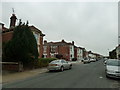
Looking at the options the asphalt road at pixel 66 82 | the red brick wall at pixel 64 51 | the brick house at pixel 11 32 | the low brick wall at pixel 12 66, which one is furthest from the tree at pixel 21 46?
the red brick wall at pixel 64 51

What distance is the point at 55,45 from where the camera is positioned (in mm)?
60531

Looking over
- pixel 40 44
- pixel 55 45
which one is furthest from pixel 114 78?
pixel 55 45

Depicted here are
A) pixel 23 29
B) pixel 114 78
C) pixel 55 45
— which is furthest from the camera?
pixel 55 45

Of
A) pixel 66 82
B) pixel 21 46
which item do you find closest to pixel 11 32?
pixel 21 46

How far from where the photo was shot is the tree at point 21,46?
16.1 metres

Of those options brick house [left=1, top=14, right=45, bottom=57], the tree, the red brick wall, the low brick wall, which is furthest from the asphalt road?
the red brick wall

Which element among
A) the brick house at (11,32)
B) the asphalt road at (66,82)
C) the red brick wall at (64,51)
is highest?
the brick house at (11,32)

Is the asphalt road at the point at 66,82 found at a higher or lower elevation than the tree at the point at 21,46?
lower

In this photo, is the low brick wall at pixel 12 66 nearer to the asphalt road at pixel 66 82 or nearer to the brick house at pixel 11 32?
the asphalt road at pixel 66 82

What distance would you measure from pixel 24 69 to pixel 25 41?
4038mm

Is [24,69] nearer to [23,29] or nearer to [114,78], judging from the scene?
[23,29]

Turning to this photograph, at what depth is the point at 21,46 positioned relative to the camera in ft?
52.7

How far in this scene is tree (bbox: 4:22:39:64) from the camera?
634 inches

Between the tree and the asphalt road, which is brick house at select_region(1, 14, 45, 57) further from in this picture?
the asphalt road
